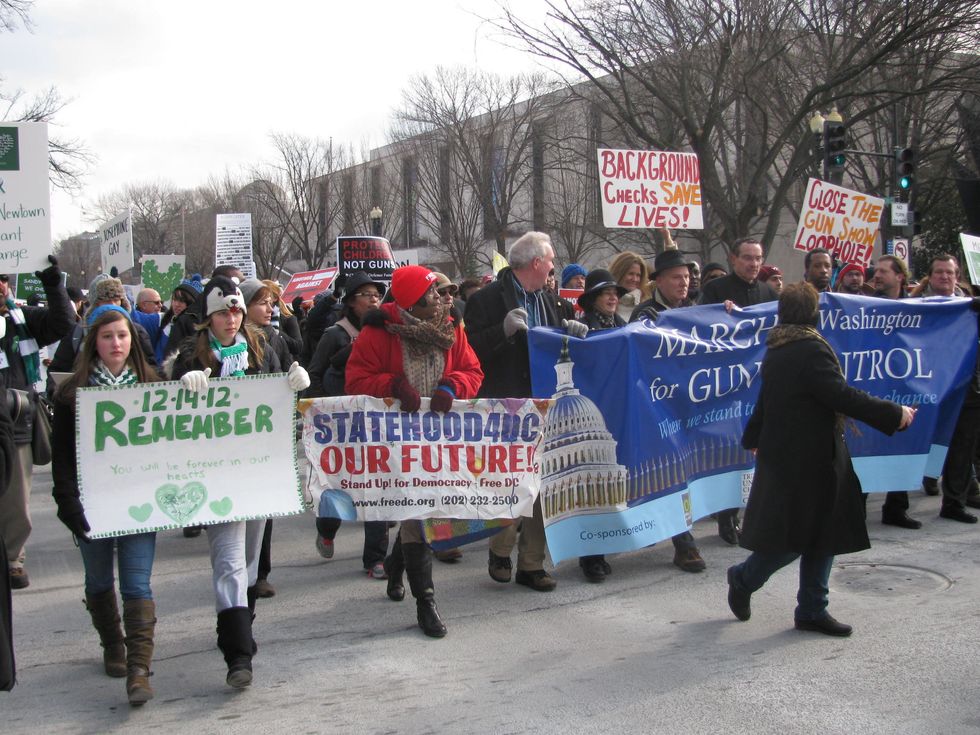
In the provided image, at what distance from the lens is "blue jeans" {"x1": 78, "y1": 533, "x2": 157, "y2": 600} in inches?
177

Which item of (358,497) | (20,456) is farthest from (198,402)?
(20,456)

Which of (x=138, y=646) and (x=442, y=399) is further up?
(x=442, y=399)

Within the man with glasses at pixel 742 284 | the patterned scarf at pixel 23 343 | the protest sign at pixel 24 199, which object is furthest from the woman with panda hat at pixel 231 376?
the man with glasses at pixel 742 284

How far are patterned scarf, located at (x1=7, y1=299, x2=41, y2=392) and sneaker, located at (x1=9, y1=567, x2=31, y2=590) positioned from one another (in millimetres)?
1270

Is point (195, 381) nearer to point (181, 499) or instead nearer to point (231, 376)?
point (231, 376)

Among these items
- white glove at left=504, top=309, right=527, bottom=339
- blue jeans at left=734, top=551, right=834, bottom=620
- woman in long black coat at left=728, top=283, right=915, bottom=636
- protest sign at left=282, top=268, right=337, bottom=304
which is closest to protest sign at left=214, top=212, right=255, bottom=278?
protest sign at left=282, top=268, right=337, bottom=304

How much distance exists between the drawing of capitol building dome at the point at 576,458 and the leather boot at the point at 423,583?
1033mm

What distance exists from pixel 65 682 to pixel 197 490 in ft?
3.75

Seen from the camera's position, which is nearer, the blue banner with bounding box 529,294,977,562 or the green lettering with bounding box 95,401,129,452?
the green lettering with bounding box 95,401,129,452

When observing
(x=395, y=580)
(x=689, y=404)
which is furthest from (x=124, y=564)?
(x=689, y=404)

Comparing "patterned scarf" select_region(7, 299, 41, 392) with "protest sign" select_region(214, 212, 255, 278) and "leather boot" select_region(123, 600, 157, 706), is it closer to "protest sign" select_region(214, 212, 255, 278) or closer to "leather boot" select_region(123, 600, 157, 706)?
"leather boot" select_region(123, 600, 157, 706)

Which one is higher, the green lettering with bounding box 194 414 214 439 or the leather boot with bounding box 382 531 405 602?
the green lettering with bounding box 194 414 214 439

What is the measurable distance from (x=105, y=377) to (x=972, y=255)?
Result: 7710 mm

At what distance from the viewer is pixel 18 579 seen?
6676mm
